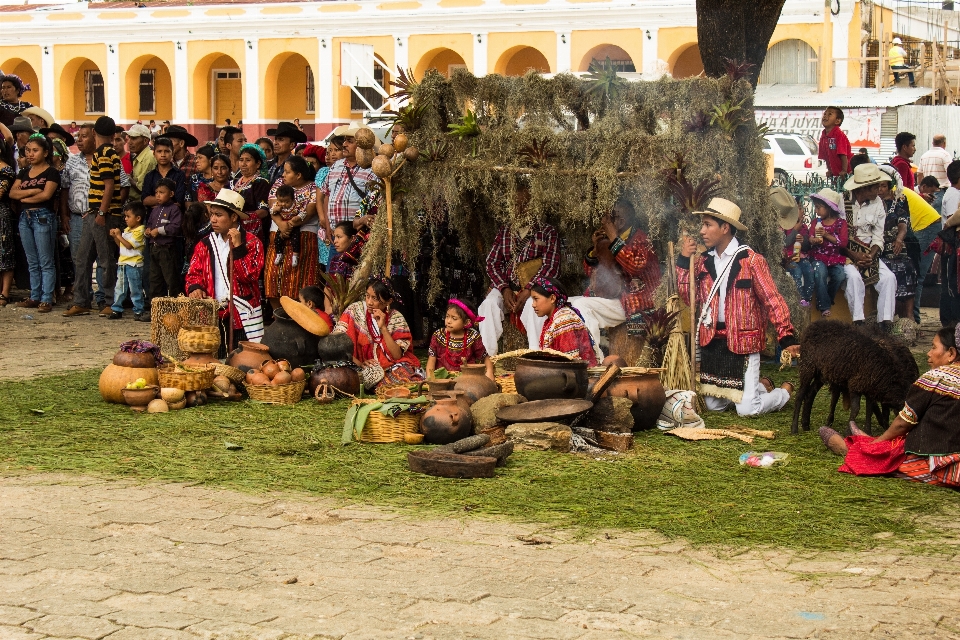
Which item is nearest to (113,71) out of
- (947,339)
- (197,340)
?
(197,340)

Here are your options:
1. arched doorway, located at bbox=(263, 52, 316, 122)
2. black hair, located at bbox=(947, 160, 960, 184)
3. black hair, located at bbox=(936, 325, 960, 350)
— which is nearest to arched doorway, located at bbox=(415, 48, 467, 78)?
arched doorway, located at bbox=(263, 52, 316, 122)

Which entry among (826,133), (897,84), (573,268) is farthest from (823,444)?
(897,84)

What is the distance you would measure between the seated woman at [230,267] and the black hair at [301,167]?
85 centimetres

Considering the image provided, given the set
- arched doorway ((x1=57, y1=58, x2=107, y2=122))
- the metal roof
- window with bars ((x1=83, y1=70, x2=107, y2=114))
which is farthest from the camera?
window with bars ((x1=83, y1=70, x2=107, y2=114))

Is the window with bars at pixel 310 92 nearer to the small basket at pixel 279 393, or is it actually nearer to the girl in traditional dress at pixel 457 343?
the girl in traditional dress at pixel 457 343

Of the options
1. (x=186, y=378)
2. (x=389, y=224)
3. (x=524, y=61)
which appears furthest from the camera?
(x=524, y=61)

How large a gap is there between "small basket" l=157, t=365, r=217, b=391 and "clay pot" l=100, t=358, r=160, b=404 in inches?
2.8

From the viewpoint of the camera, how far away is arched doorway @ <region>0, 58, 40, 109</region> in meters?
41.2

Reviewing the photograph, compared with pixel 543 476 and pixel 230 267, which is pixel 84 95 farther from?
pixel 543 476

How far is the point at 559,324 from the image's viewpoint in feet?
28.3

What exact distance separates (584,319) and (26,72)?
39.0 meters

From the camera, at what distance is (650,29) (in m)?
31.9

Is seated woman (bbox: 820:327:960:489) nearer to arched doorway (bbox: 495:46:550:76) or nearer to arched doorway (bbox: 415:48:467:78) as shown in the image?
arched doorway (bbox: 415:48:467:78)

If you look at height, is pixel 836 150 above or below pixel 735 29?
below
